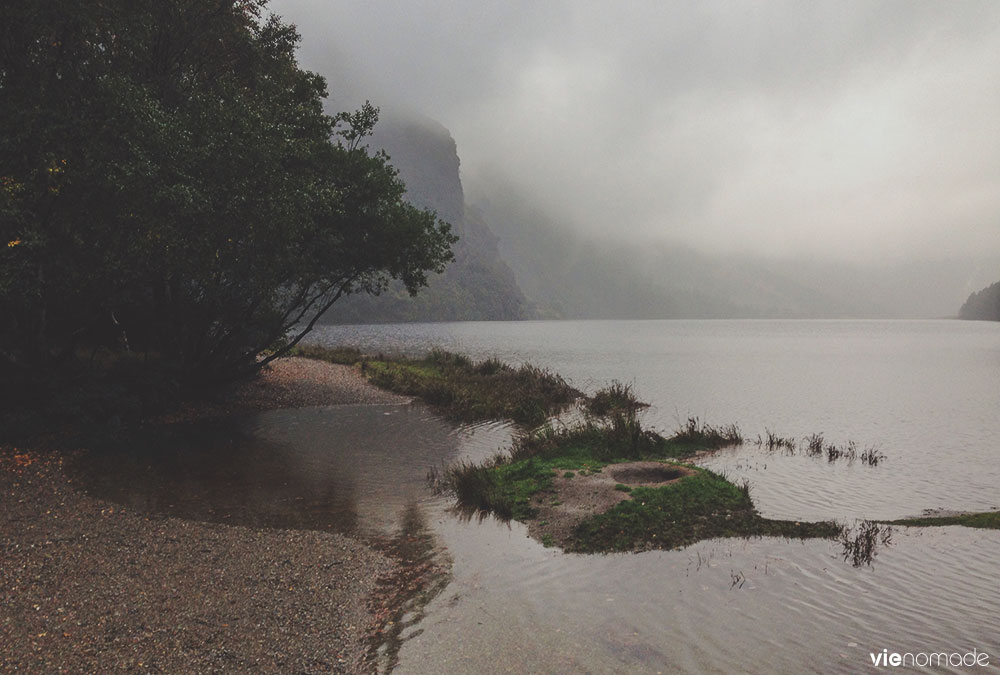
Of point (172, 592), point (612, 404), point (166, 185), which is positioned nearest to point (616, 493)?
point (172, 592)

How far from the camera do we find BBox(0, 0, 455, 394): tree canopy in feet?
46.9

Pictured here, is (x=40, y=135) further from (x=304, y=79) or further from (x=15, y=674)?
(x=304, y=79)

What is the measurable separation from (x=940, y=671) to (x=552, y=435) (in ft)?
44.4

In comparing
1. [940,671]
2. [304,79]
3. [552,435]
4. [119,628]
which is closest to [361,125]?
[304,79]

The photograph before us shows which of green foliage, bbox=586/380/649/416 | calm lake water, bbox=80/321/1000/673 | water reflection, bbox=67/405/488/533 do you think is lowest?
water reflection, bbox=67/405/488/533

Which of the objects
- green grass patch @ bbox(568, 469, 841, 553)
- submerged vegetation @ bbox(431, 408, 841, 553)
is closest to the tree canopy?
submerged vegetation @ bbox(431, 408, 841, 553)

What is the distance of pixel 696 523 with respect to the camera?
12547 mm

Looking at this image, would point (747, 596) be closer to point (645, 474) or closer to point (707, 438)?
point (645, 474)

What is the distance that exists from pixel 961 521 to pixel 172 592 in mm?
17272

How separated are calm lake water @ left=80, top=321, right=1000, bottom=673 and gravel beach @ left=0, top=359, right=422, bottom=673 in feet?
3.21

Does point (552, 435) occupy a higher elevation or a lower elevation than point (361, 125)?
lower

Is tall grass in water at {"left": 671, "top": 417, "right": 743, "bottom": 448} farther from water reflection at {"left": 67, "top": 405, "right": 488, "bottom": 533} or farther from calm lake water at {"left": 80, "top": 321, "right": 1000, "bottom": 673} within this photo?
water reflection at {"left": 67, "top": 405, "right": 488, "bottom": 533}

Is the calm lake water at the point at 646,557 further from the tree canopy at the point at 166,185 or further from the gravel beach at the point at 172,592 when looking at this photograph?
the tree canopy at the point at 166,185

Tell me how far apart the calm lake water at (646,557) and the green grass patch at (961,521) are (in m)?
0.51
